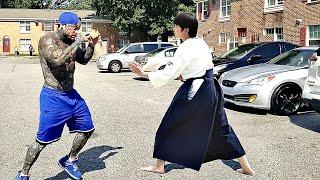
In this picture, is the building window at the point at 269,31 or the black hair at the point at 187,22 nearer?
the black hair at the point at 187,22

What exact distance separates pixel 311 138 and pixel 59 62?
Result: 4440mm

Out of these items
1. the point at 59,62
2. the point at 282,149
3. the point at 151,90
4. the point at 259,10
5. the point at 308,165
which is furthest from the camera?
the point at 259,10

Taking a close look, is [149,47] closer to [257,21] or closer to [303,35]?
[257,21]

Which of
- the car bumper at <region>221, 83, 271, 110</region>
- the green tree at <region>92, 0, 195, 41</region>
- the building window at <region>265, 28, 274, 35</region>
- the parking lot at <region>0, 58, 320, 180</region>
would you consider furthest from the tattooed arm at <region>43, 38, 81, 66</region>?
the green tree at <region>92, 0, 195, 41</region>

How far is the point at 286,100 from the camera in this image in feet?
30.5

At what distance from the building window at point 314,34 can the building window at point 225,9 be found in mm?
8845

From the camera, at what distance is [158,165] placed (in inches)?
202

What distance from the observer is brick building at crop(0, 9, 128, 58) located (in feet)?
176

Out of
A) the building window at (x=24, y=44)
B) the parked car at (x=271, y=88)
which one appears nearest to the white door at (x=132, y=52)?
the parked car at (x=271, y=88)

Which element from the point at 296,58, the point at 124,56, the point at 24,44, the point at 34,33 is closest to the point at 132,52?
the point at 124,56

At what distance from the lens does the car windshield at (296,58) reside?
987 cm

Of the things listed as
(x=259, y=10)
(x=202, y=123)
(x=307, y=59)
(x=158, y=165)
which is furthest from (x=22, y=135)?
(x=259, y=10)

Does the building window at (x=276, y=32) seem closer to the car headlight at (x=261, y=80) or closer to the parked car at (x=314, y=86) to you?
the car headlight at (x=261, y=80)

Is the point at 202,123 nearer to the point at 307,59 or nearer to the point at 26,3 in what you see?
the point at 307,59
